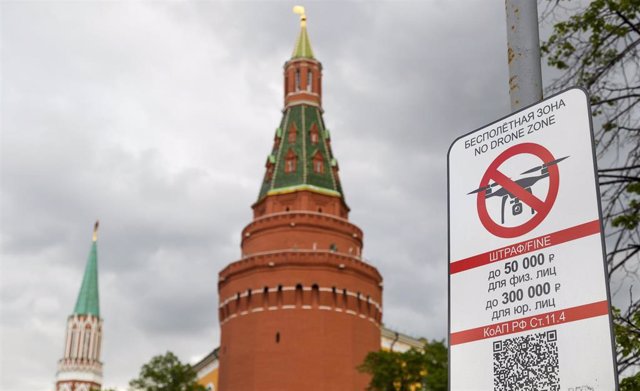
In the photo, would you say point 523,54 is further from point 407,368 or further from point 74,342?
point 74,342

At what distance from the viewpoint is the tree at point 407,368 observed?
32.8 m

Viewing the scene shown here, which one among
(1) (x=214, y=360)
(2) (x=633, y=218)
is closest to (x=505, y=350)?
(2) (x=633, y=218)

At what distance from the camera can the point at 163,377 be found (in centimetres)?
3528

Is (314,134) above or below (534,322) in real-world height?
above

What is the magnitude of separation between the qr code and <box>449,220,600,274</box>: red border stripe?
344 mm

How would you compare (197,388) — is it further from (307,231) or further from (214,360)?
(214,360)

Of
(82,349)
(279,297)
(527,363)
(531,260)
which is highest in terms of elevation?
(82,349)

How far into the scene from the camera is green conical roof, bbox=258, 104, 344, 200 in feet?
153

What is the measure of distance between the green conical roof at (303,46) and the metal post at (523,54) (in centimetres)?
4734

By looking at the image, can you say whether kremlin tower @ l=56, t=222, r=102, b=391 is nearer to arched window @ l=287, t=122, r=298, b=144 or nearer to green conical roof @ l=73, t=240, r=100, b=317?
green conical roof @ l=73, t=240, r=100, b=317

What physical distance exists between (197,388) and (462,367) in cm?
3467

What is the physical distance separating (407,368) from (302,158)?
1760 cm

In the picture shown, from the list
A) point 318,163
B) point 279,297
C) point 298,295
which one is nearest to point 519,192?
point 298,295

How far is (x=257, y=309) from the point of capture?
4262 centimetres
